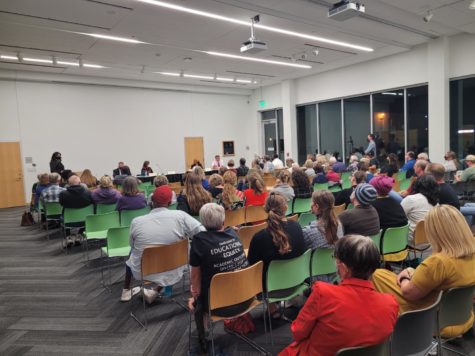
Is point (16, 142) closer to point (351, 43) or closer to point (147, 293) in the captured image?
point (147, 293)

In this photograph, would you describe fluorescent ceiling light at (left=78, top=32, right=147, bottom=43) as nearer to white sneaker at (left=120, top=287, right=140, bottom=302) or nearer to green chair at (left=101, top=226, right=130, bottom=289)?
green chair at (left=101, top=226, right=130, bottom=289)

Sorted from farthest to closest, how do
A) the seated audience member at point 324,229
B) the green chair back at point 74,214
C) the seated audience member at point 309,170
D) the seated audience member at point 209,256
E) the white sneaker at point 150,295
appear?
the seated audience member at point 309,170 < the green chair back at point 74,214 < the white sneaker at point 150,295 < the seated audience member at point 324,229 < the seated audience member at point 209,256

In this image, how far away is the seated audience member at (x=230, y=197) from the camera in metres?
4.93

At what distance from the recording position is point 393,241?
11.1 ft

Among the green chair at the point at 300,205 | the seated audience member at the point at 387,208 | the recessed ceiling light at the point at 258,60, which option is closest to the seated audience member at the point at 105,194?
the green chair at the point at 300,205

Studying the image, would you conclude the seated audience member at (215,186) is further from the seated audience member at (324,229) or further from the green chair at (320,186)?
the seated audience member at (324,229)

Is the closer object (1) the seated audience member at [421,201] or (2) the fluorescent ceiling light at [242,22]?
(1) the seated audience member at [421,201]

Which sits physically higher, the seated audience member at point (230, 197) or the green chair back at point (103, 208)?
the seated audience member at point (230, 197)

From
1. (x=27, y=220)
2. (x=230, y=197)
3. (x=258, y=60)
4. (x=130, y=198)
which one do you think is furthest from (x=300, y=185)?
(x=27, y=220)

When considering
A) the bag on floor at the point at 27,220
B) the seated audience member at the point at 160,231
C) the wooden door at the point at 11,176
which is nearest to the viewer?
the seated audience member at the point at 160,231

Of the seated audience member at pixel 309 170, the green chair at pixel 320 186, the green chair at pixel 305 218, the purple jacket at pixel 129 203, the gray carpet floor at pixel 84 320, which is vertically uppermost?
the seated audience member at pixel 309 170

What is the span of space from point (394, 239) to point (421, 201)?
0.68 meters

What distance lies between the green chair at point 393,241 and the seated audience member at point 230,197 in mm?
2189

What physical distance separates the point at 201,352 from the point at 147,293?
117 cm
